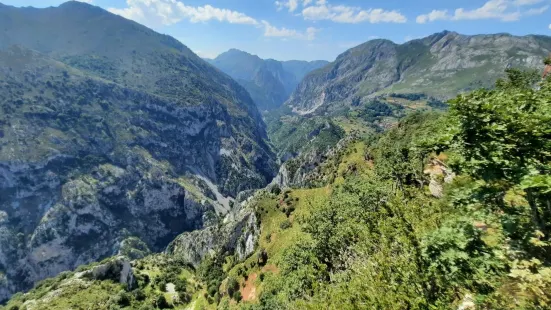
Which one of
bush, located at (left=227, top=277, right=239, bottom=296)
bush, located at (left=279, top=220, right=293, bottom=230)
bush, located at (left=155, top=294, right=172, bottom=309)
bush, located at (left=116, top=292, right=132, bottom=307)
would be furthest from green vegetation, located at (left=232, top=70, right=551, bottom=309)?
bush, located at (left=155, top=294, right=172, bottom=309)

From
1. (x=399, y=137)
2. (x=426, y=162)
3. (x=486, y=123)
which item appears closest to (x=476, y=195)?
(x=486, y=123)

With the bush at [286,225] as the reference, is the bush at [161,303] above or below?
below

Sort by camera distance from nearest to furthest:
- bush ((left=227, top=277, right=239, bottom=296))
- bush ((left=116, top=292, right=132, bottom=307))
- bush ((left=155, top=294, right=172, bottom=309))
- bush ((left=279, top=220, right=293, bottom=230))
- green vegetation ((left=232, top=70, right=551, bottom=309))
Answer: green vegetation ((left=232, top=70, right=551, bottom=309)) < bush ((left=116, top=292, right=132, bottom=307)) < bush ((left=227, top=277, right=239, bottom=296)) < bush ((left=155, top=294, right=172, bottom=309)) < bush ((left=279, top=220, right=293, bottom=230))

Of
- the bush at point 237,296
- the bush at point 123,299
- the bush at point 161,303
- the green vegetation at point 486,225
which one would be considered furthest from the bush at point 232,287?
the green vegetation at point 486,225

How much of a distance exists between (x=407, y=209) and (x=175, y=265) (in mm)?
188237

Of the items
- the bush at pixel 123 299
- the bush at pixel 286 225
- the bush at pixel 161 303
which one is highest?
the bush at pixel 286 225

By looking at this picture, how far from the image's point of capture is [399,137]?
171875 millimetres

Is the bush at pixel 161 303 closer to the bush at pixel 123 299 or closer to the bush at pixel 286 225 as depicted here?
the bush at pixel 123 299

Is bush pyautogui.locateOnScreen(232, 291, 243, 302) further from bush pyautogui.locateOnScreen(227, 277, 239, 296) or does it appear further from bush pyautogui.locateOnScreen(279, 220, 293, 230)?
bush pyautogui.locateOnScreen(279, 220, 293, 230)

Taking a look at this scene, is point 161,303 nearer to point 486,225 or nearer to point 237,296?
point 237,296

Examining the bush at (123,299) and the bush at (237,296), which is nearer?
the bush at (237,296)

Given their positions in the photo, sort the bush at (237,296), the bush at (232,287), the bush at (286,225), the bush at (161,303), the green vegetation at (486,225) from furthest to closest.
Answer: the bush at (286,225) < the bush at (161,303) < the bush at (232,287) < the bush at (237,296) < the green vegetation at (486,225)

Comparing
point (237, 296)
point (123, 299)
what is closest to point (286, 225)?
point (237, 296)

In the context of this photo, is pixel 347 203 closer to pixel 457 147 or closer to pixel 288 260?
pixel 288 260
